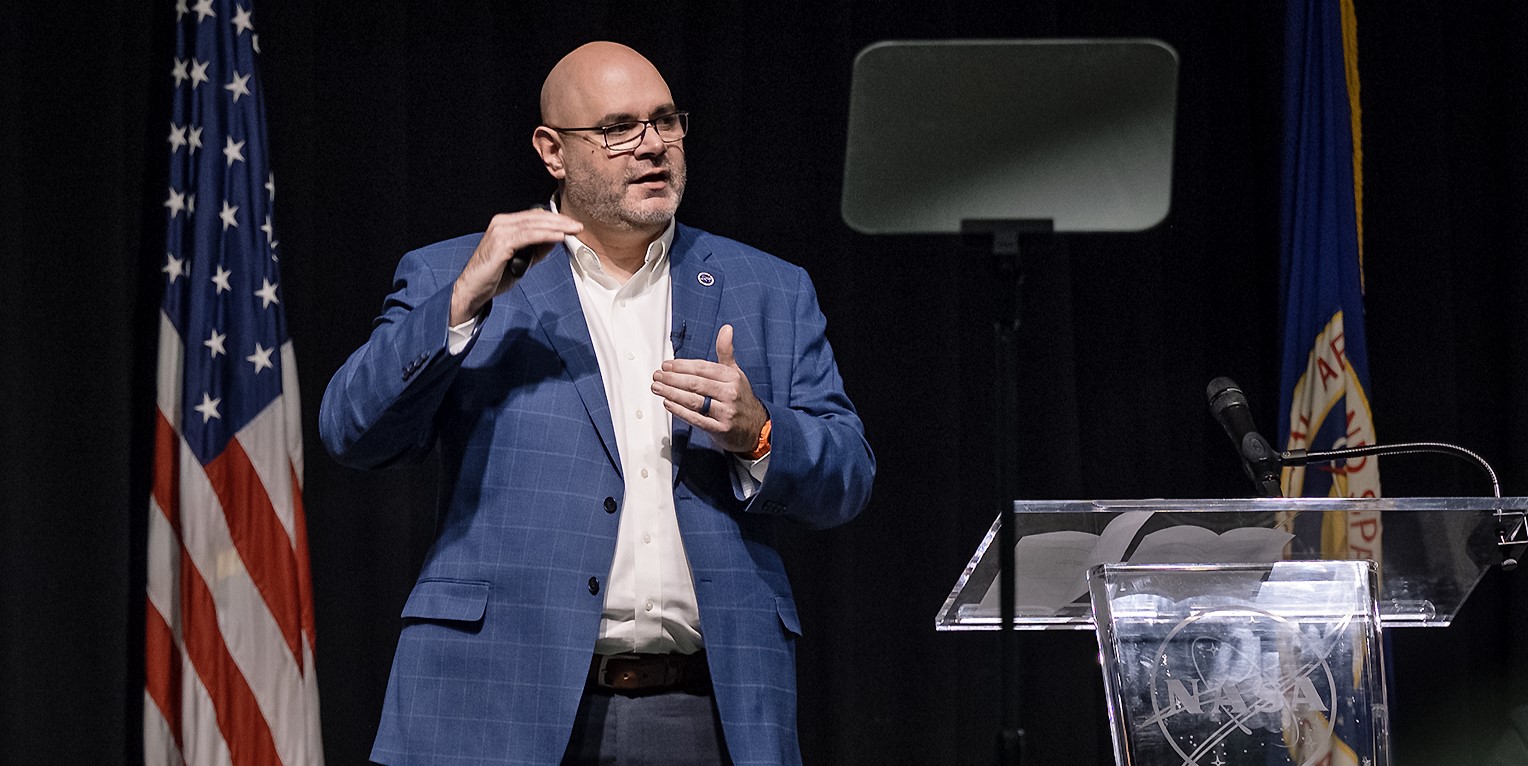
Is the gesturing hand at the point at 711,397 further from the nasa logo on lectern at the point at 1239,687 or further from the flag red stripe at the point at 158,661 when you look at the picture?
the flag red stripe at the point at 158,661

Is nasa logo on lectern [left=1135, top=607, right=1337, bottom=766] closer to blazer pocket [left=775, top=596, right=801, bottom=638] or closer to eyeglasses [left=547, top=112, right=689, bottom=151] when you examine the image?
blazer pocket [left=775, top=596, right=801, bottom=638]

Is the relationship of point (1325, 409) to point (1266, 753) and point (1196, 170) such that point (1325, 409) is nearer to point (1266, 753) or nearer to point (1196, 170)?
point (1196, 170)

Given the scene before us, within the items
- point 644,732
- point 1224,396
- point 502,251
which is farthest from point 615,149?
point 1224,396

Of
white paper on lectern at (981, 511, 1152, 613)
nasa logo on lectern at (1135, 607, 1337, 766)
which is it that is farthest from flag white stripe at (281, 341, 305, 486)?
nasa logo on lectern at (1135, 607, 1337, 766)

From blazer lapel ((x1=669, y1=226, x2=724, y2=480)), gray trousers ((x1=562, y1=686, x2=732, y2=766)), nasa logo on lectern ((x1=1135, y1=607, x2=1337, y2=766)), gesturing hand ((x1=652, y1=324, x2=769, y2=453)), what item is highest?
blazer lapel ((x1=669, y1=226, x2=724, y2=480))

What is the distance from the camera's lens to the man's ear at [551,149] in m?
2.37

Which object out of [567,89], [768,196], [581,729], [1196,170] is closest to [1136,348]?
[1196,170]

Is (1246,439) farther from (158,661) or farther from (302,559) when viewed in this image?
(158,661)

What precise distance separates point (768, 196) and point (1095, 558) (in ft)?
6.78

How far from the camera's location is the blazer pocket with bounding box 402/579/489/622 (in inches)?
76.7

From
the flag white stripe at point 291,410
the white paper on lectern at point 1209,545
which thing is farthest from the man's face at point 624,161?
the flag white stripe at point 291,410

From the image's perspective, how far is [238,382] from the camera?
126 inches

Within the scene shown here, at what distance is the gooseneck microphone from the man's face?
0.86 m

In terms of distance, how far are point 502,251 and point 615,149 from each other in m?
0.47
